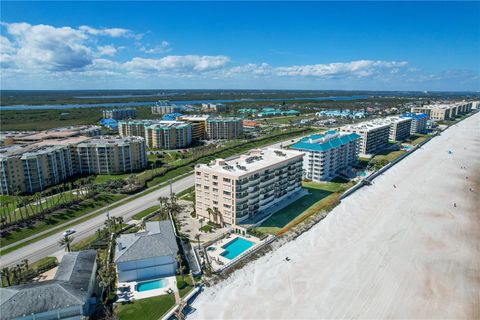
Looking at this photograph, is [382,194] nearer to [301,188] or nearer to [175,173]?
[301,188]

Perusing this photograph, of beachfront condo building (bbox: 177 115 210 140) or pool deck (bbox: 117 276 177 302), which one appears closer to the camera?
pool deck (bbox: 117 276 177 302)

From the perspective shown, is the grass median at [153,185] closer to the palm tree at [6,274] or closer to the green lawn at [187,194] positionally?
the green lawn at [187,194]

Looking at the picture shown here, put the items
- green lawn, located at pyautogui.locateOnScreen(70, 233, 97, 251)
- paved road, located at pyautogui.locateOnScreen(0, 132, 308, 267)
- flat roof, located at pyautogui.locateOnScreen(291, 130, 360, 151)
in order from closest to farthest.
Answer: paved road, located at pyautogui.locateOnScreen(0, 132, 308, 267)
green lawn, located at pyautogui.locateOnScreen(70, 233, 97, 251)
flat roof, located at pyautogui.locateOnScreen(291, 130, 360, 151)

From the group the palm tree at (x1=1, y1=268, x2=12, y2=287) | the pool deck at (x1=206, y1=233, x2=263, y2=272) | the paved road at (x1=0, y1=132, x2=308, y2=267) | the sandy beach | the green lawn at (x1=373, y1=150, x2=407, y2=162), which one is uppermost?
the green lawn at (x1=373, y1=150, x2=407, y2=162)

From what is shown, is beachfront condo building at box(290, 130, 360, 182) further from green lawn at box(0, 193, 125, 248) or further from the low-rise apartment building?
the low-rise apartment building

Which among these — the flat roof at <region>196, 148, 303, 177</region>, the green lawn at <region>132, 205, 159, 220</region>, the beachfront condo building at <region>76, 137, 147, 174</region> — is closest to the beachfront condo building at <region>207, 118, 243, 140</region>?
the beachfront condo building at <region>76, 137, 147, 174</region>

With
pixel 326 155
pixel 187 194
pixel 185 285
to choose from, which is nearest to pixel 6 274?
pixel 185 285
